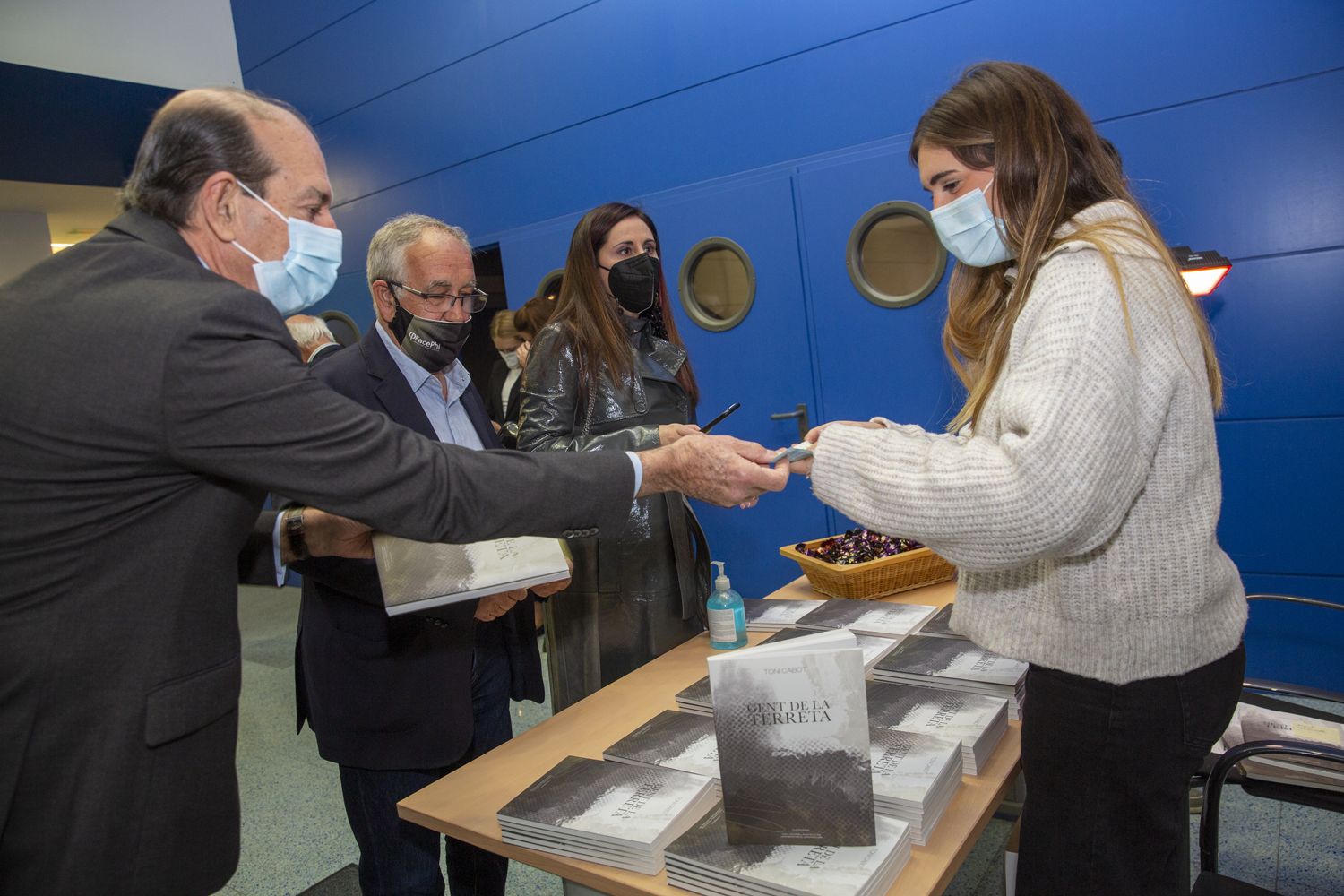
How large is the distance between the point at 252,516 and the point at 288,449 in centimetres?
14

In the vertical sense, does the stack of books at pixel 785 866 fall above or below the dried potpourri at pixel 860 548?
below

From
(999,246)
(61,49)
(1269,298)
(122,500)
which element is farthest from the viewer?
(61,49)

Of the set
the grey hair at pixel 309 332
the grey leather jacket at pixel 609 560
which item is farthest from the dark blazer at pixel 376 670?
the grey hair at pixel 309 332

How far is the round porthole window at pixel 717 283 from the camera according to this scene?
413 cm

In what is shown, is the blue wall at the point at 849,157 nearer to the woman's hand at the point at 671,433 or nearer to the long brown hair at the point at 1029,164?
the woman's hand at the point at 671,433

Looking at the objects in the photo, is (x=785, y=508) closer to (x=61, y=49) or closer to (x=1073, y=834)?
(x=1073, y=834)

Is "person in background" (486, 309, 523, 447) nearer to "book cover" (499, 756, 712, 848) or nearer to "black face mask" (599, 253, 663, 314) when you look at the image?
"black face mask" (599, 253, 663, 314)

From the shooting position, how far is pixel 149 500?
97cm

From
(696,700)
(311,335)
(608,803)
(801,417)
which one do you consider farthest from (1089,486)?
(801,417)

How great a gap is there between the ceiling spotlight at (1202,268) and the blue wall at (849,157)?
0.63m

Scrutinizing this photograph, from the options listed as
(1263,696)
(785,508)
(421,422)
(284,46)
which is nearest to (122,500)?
(421,422)

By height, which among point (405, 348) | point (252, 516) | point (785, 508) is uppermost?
point (405, 348)

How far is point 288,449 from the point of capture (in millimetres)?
1017

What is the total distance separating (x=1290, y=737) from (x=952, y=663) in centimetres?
80
